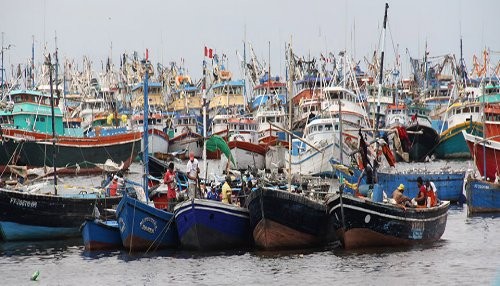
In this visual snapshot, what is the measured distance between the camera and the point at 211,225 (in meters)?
33.9

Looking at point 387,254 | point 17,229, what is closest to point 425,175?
point 387,254

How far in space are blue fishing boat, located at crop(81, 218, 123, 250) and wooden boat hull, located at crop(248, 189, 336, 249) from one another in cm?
534

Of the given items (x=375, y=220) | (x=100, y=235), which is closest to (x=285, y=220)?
(x=375, y=220)

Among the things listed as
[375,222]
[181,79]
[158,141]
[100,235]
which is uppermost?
[181,79]

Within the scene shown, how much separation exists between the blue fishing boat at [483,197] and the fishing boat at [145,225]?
14.4 metres

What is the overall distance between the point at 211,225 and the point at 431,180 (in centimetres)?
1756

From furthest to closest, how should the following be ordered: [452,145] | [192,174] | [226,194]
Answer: [452,145], [192,174], [226,194]

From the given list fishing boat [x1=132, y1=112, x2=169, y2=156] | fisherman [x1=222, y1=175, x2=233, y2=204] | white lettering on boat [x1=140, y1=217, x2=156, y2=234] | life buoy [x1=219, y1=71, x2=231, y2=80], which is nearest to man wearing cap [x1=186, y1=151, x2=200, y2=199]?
fisherman [x1=222, y1=175, x2=233, y2=204]

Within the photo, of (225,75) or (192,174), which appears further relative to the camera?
(225,75)

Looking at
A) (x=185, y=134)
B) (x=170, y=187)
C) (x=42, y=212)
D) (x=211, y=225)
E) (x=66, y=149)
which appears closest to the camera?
(x=211, y=225)

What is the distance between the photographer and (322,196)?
3769cm

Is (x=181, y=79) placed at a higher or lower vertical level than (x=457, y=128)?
higher

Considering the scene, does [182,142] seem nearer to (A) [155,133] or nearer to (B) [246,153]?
(A) [155,133]

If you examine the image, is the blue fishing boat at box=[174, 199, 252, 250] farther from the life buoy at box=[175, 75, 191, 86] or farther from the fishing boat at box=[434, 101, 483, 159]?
the life buoy at box=[175, 75, 191, 86]
